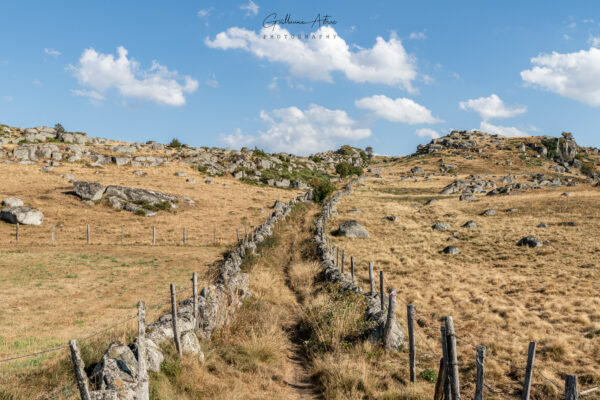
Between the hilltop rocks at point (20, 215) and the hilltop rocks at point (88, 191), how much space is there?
31.2ft

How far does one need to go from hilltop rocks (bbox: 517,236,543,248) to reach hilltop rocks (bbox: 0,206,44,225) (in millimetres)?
47219

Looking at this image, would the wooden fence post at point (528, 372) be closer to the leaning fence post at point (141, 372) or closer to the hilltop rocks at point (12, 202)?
the leaning fence post at point (141, 372)

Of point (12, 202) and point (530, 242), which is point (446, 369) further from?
point (12, 202)

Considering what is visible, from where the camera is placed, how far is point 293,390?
912cm

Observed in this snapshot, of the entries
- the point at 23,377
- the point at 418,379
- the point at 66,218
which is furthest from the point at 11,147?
the point at 418,379

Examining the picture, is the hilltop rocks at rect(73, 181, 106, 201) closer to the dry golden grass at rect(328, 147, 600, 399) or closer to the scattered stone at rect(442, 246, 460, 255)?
the dry golden grass at rect(328, 147, 600, 399)

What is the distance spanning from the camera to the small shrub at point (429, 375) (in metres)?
9.07

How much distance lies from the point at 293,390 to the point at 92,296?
1299cm

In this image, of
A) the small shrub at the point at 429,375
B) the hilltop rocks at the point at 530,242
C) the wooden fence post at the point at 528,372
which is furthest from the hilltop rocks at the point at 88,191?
the wooden fence post at the point at 528,372

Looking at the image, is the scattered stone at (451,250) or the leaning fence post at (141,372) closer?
the leaning fence post at (141,372)

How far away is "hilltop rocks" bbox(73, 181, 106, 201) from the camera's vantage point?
4484 centimetres

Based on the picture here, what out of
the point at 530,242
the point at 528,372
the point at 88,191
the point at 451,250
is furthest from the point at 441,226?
the point at 88,191

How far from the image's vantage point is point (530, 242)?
1135 inches

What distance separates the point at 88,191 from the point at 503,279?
4815 centimetres
